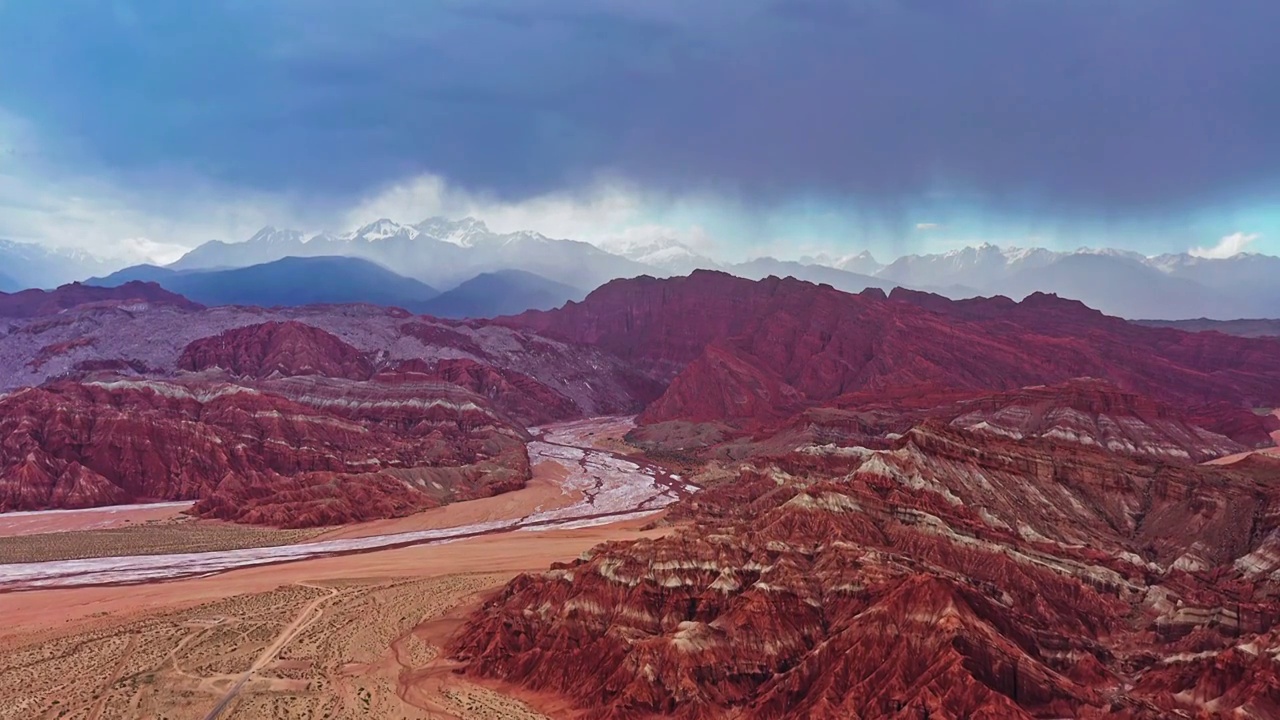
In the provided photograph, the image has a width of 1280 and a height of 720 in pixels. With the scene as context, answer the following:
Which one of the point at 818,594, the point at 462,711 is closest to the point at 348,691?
the point at 462,711

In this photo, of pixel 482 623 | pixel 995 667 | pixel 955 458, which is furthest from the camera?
pixel 955 458

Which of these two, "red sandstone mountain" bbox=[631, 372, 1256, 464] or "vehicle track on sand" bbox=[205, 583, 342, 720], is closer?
"vehicle track on sand" bbox=[205, 583, 342, 720]

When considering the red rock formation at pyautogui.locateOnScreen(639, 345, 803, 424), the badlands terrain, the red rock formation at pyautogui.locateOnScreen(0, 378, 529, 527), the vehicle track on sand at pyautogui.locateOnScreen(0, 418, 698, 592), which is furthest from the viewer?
the red rock formation at pyautogui.locateOnScreen(639, 345, 803, 424)

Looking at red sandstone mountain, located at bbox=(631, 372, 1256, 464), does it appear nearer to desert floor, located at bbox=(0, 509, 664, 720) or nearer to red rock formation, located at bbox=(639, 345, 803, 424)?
red rock formation, located at bbox=(639, 345, 803, 424)

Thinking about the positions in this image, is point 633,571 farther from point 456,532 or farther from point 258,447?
point 258,447

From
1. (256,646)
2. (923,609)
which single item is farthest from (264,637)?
(923,609)

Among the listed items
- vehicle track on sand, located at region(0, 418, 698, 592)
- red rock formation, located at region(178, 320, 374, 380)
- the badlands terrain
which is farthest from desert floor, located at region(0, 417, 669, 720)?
red rock formation, located at region(178, 320, 374, 380)

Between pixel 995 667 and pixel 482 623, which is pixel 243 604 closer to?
pixel 482 623
